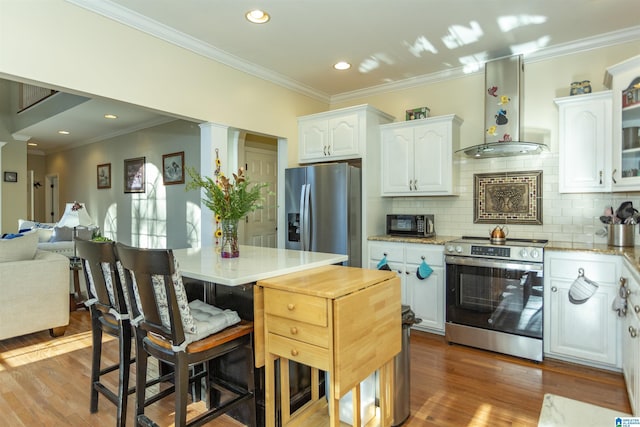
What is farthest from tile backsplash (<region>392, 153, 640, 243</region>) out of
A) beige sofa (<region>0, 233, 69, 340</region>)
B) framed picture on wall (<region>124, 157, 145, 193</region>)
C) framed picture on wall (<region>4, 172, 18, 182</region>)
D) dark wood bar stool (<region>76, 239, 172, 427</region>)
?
framed picture on wall (<region>4, 172, 18, 182</region>)

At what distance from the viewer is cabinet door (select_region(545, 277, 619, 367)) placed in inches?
107

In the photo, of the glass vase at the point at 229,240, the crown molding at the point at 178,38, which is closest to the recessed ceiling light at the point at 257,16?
the crown molding at the point at 178,38

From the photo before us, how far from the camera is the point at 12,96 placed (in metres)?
6.86

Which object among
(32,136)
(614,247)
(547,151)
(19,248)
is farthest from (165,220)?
(614,247)

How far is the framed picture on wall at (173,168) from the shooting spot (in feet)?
18.5

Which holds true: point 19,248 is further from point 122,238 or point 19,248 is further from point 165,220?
point 122,238

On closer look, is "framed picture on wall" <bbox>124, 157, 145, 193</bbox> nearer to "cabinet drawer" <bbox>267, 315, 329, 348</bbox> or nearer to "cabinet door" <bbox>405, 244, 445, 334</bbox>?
"cabinet door" <bbox>405, 244, 445, 334</bbox>

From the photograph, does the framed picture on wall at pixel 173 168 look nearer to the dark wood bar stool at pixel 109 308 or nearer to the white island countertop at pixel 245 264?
the white island countertop at pixel 245 264

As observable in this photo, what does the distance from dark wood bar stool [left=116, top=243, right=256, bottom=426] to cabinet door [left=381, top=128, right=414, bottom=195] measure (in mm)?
2599

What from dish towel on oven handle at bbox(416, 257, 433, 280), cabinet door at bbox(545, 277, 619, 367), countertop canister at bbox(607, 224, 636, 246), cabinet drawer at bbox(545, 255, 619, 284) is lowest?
cabinet door at bbox(545, 277, 619, 367)

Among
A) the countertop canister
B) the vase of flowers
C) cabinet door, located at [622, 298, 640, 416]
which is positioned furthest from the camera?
the countertop canister

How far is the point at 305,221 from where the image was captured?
390cm

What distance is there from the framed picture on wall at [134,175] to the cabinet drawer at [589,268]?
6153 mm

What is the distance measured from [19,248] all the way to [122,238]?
12.1 ft
